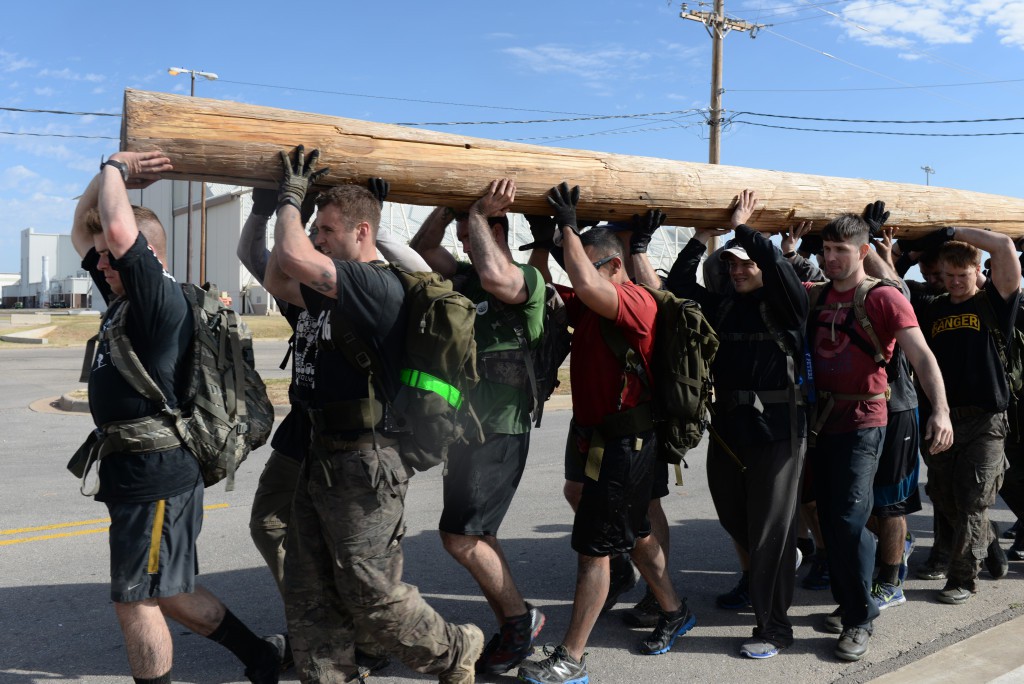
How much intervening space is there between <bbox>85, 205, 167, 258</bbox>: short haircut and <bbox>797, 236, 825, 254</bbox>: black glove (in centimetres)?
351

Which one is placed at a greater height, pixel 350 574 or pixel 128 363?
pixel 128 363

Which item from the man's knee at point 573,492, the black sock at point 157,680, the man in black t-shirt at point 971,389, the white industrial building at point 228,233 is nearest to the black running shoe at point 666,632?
the man's knee at point 573,492

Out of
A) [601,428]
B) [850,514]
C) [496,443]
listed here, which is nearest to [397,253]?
[496,443]

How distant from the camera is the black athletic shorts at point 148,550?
3.24 metres

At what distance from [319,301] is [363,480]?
0.66 metres

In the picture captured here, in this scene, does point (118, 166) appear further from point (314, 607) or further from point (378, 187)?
point (314, 607)

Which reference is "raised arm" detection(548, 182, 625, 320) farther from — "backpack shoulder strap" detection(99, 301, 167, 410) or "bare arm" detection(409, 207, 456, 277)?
"backpack shoulder strap" detection(99, 301, 167, 410)

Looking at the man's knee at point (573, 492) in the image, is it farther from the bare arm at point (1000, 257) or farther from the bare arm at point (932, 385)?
the bare arm at point (1000, 257)

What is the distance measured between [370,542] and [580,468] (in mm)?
1342

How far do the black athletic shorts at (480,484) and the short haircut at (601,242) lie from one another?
36.3 inches

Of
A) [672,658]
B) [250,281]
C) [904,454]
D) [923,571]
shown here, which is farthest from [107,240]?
[250,281]

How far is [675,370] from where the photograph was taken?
4.00 meters

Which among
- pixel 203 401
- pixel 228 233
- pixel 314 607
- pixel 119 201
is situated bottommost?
pixel 314 607

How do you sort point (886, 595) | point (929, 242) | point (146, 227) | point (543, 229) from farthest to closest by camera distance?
point (929, 242)
point (886, 595)
point (543, 229)
point (146, 227)
